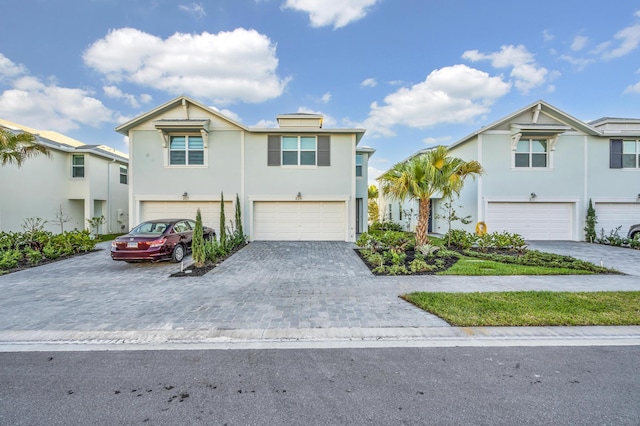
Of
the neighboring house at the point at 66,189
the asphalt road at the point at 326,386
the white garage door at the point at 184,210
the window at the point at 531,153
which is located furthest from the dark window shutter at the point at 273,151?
the window at the point at 531,153

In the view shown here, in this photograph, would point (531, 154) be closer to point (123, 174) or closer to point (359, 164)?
point (359, 164)

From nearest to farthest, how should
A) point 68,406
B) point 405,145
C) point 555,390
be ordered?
point 68,406
point 555,390
point 405,145

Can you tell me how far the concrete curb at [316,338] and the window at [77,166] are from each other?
672 inches

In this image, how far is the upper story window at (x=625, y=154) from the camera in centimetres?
1442

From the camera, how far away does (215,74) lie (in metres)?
15.8

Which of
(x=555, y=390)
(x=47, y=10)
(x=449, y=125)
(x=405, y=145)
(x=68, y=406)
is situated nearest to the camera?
(x=68, y=406)

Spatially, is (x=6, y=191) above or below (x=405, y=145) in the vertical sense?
below

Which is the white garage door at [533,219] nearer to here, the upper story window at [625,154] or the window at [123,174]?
the upper story window at [625,154]

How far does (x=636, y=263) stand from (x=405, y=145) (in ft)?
49.8

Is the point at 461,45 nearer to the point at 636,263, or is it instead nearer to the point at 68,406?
A: the point at 636,263

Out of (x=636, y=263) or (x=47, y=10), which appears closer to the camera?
(x=636, y=263)

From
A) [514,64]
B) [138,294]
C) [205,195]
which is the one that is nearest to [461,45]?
[514,64]

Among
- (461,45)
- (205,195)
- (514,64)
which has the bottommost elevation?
(205,195)

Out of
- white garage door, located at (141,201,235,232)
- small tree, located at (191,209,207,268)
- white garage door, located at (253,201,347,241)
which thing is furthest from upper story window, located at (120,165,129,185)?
small tree, located at (191,209,207,268)
